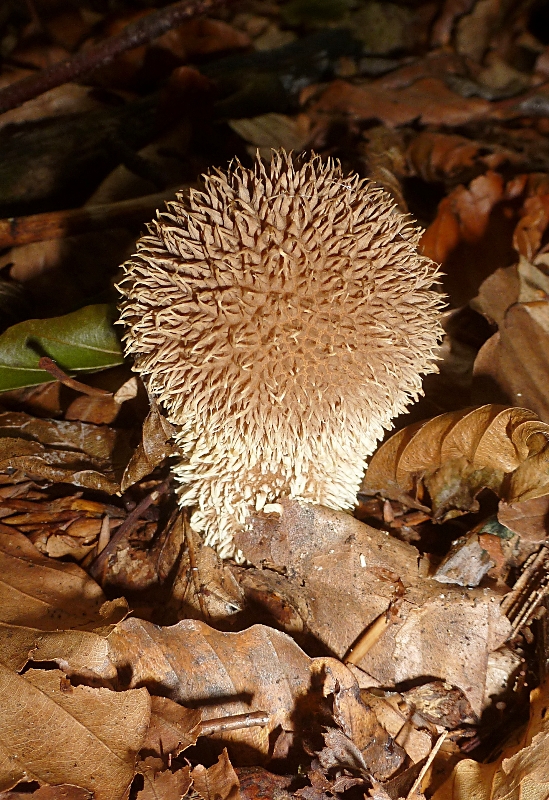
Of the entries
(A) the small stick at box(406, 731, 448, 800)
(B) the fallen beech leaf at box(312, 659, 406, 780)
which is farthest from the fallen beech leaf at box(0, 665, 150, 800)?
(A) the small stick at box(406, 731, 448, 800)

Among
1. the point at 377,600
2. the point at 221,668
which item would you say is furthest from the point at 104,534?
the point at 377,600

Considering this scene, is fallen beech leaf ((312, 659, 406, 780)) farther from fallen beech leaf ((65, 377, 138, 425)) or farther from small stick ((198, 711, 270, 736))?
fallen beech leaf ((65, 377, 138, 425))

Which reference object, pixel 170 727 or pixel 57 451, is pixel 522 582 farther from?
pixel 57 451

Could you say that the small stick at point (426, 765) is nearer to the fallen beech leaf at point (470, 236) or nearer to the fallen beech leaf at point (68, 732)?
the fallen beech leaf at point (68, 732)

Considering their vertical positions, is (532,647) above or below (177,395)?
below

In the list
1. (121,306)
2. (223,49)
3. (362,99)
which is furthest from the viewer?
(223,49)

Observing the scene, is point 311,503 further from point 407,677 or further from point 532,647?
point 532,647

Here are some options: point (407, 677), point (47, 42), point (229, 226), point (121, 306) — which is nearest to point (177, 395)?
point (121, 306)
